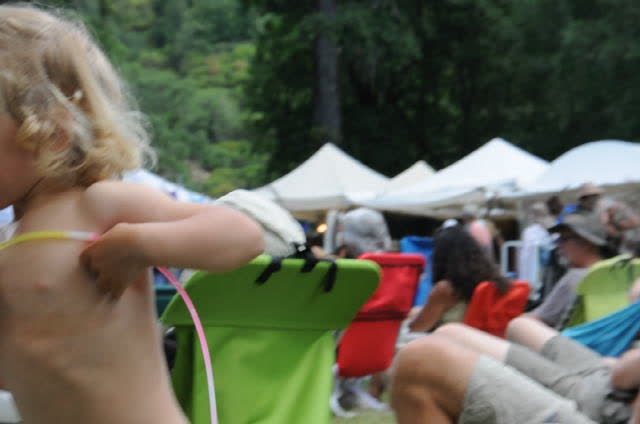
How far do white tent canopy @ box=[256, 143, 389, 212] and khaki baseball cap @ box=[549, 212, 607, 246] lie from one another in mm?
11359

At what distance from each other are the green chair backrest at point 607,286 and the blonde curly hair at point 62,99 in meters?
4.21

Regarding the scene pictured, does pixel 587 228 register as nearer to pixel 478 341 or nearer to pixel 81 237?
pixel 478 341

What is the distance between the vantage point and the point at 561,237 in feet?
21.6

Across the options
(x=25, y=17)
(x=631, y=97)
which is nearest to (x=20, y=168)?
(x=25, y=17)

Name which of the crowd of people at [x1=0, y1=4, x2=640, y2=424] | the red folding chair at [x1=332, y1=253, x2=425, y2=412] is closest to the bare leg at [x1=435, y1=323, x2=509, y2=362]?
the crowd of people at [x1=0, y1=4, x2=640, y2=424]

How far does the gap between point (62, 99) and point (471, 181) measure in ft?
51.3

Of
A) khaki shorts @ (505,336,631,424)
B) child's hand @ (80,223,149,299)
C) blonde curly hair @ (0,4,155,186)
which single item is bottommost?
khaki shorts @ (505,336,631,424)

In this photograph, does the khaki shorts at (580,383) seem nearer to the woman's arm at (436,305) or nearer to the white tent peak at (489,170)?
the woman's arm at (436,305)

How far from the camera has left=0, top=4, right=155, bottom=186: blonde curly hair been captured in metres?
1.91

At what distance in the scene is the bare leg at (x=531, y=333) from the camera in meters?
4.56

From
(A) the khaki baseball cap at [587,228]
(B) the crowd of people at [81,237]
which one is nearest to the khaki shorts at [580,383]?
(B) the crowd of people at [81,237]

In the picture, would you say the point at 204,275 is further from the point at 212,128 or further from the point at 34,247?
the point at 212,128

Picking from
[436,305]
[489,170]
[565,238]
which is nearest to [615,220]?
[565,238]

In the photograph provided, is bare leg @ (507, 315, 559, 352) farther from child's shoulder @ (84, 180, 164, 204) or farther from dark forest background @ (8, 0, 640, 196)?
dark forest background @ (8, 0, 640, 196)
